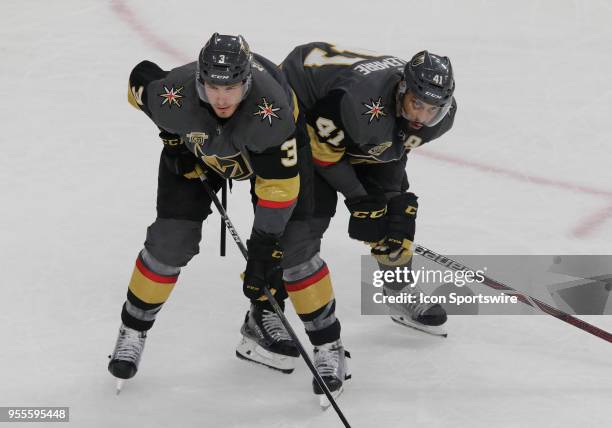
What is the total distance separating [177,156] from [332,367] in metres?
0.96

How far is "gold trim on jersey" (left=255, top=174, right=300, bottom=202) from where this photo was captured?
367 centimetres

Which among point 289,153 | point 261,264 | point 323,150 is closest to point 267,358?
point 261,264

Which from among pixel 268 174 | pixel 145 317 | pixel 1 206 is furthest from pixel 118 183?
pixel 268 174

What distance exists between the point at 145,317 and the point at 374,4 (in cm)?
410

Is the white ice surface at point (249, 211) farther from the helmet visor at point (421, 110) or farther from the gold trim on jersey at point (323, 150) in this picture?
the helmet visor at point (421, 110)

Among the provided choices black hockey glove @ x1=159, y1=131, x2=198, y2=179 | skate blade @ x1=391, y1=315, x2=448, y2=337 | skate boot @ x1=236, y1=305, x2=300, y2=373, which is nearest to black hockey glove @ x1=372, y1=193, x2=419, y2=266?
skate blade @ x1=391, y1=315, x2=448, y2=337

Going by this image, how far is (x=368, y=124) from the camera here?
3945mm

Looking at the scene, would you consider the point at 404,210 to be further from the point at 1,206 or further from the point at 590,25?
the point at 590,25

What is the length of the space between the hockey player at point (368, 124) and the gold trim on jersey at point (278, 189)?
1.29 ft

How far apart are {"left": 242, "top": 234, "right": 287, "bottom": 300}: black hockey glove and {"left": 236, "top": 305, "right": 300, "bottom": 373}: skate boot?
560mm

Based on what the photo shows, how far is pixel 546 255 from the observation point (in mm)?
5090

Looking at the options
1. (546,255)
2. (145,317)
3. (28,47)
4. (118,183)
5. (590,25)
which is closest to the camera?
(145,317)

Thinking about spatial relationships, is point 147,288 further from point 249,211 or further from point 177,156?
point 249,211

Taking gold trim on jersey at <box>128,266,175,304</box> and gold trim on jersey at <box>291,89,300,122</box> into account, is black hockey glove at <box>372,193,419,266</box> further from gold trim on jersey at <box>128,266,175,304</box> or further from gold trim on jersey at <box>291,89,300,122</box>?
gold trim on jersey at <box>128,266,175,304</box>
